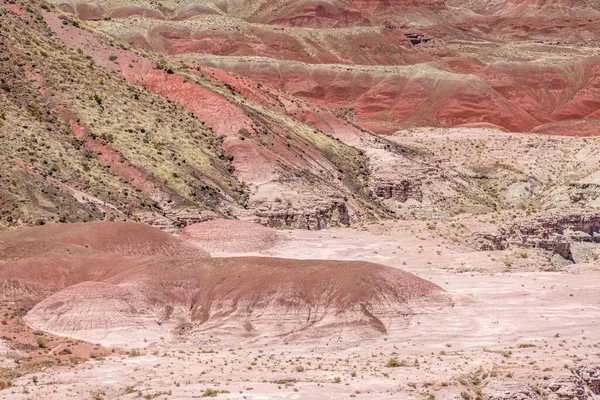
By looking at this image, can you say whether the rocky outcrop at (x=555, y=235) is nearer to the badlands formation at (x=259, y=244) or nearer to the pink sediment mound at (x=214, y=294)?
the badlands formation at (x=259, y=244)

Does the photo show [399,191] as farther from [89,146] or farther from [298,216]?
[89,146]

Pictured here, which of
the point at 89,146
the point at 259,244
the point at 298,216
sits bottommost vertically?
the point at 259,244

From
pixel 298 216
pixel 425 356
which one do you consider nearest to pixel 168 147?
pixel 298 216

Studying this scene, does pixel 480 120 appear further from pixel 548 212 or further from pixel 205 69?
pixel 548 212

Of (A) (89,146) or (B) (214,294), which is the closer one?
(B) (214,294)

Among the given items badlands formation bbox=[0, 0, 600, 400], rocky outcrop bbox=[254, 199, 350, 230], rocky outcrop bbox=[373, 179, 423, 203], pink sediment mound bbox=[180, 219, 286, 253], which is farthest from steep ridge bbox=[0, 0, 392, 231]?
pink sediment mound bbox=[180, 219, 286, 253]

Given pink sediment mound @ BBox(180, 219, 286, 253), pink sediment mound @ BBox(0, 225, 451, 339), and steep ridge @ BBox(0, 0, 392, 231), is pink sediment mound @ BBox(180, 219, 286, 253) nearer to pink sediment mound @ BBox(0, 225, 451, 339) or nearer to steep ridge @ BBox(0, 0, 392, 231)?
steep ridge @ BBox(0, 0, 392, 231)

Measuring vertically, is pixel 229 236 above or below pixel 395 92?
below
